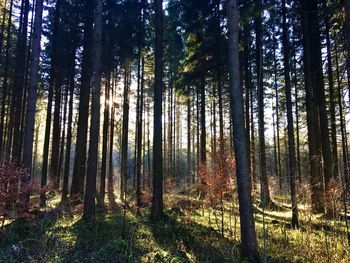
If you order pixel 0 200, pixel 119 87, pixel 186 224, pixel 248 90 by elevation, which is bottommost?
pixel 186 224

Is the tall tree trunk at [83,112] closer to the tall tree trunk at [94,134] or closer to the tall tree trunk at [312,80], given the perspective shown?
the tall tree trunk at [94,134]

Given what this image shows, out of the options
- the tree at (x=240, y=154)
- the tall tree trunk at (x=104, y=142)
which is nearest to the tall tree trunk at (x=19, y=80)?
the tall tree trunk at (x=104, y=142)

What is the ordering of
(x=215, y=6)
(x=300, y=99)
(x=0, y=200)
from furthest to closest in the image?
(x=300, y=99) → (x=215, y=6) → (x=0, y=200)

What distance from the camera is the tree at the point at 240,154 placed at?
6339mm

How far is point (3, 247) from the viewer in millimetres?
7312

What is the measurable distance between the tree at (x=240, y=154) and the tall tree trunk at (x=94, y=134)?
536 cm

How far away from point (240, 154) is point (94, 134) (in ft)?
18.6

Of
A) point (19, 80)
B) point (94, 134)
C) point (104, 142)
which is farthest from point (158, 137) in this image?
point (19, 80)

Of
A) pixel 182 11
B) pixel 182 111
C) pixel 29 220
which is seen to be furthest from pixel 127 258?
pixel 182 111

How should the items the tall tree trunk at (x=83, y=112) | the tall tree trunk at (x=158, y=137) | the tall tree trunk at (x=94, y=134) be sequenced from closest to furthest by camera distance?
the tall tree trunk at (x=94, y=134), the tall tree trunk at (x=158, y=137), the tall tree trunk at (x=83, y=112)

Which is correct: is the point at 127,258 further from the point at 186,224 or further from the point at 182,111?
the point at 182,111

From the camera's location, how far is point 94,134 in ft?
33.3

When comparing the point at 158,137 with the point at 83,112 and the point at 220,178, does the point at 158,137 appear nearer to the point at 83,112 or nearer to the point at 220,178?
the point at 220,178

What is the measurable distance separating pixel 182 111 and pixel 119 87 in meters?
15.2
